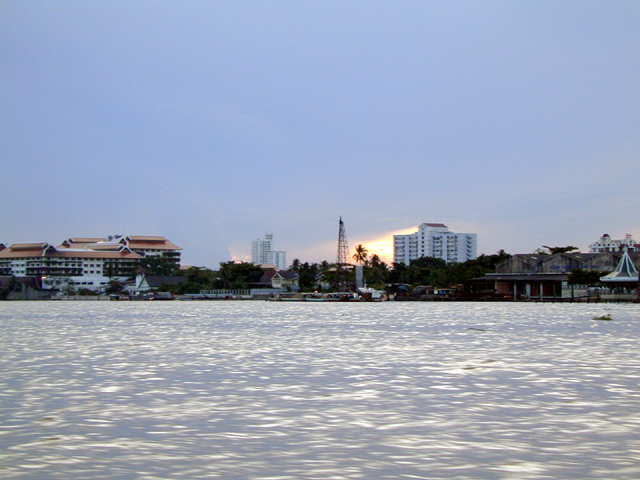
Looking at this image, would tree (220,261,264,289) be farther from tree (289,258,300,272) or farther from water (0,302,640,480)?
water (0,302,640,480)

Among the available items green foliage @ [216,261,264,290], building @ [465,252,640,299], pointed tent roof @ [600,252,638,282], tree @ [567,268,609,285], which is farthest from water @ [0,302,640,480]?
green foliage @ [216,261,264,290]

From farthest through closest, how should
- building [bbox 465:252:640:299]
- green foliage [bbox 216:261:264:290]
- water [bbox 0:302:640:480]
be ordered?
green foliage [bbox 216:261:264:290]
building [bbox 465:252:640:299]
water [bbox 0:302:640:480]

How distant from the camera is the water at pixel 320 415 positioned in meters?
8.66

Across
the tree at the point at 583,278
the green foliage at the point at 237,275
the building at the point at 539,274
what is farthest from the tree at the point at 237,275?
the tree at the point at 583,278

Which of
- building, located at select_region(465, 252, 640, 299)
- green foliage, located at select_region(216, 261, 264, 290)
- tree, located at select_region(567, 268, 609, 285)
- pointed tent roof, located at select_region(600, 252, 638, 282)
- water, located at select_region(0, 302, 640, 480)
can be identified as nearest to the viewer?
water, located at select_region(0, 302, 640, 480)

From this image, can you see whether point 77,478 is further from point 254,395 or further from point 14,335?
point 14,335

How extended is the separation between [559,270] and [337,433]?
360ft

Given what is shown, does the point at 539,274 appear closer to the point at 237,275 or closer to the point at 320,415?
the point at 237,275

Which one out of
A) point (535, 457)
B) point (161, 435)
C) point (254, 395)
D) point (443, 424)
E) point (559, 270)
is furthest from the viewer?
point (559, 270)

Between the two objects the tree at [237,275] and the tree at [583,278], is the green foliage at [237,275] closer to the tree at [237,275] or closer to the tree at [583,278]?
the tree at [237,275]

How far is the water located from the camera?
8.66 metres

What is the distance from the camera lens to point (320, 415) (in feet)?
39.7

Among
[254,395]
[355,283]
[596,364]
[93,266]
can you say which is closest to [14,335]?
[254,395]

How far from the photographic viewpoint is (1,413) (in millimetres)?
12094
